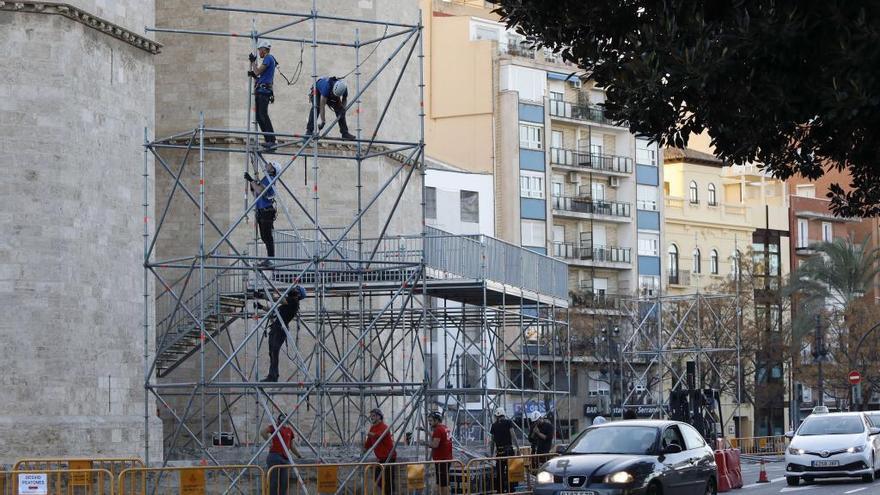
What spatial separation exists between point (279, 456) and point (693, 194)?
56.9m

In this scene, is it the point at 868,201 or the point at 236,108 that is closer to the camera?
the point at 868,201

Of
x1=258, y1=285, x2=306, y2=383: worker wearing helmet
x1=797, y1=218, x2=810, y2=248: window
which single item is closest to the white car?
x1=258, y1=285, x2=306, y2=383: worker wearing helmet

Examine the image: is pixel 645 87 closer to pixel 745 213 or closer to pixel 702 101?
pixel 702 101

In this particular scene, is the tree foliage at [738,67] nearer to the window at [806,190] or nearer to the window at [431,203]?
the window at [431,203]

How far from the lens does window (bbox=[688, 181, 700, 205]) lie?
77.4m

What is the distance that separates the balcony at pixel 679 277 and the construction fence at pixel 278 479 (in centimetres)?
5024

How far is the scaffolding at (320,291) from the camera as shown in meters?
26.7

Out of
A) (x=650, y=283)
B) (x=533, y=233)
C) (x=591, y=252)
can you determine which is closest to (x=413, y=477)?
(x=533, y=233)

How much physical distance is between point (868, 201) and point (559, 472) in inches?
252

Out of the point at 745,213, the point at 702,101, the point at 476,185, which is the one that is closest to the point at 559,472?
the point at 702,101

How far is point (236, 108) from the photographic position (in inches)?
1469

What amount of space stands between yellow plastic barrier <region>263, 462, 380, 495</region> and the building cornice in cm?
1101

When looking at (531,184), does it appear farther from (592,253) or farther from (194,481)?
(194,481)

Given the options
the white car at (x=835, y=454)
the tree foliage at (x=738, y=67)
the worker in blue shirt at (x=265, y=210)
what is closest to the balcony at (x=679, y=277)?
the white car at (x=835, y=454)
